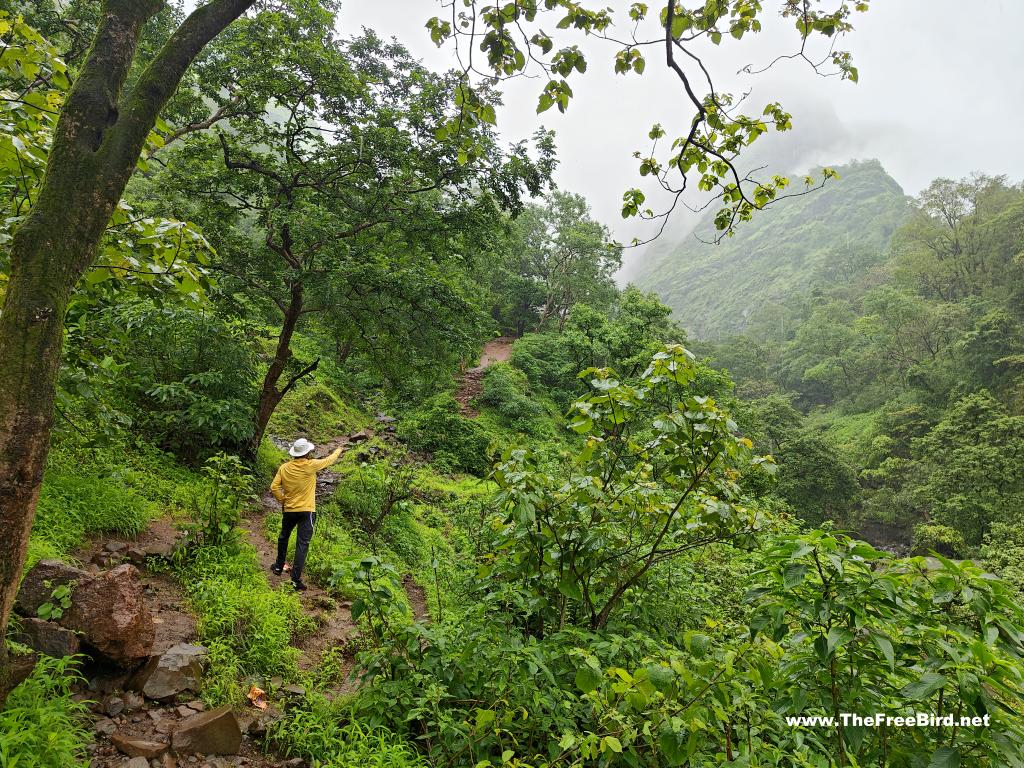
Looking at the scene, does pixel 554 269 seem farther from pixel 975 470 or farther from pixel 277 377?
pixel 277 377

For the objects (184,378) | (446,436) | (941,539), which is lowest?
(941,539)

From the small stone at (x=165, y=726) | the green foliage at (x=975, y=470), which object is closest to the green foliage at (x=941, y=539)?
the green foliage at (x=975, y=470)

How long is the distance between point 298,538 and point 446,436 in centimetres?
1075

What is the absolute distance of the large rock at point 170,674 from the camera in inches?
125

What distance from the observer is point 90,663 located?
10.1 ft

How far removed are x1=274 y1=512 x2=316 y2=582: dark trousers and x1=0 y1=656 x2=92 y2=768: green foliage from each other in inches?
101

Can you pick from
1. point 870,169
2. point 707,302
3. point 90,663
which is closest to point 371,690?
point 90,663

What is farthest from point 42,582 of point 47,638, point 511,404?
point 511,404

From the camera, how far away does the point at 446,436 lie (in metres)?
16.2

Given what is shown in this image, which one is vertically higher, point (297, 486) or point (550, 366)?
point (550, 366)

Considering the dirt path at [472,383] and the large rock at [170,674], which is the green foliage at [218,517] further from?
the dirt path at [472,383]

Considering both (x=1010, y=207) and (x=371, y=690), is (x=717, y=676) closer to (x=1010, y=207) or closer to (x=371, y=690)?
(x=371, y=690)

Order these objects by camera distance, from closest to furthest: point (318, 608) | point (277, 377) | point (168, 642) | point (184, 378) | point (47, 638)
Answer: point (47, 638)
point (168, 642)
point (318, 608)
point (184, 378)
point (277, 377)

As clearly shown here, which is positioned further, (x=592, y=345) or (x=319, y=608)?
(x=592, y=345)
